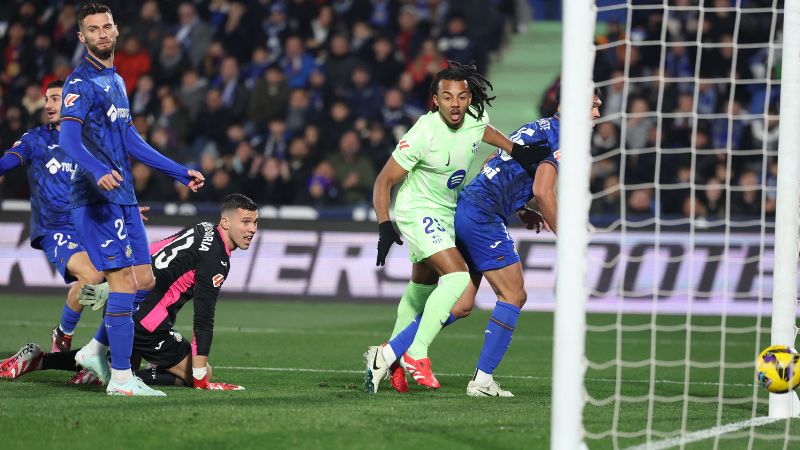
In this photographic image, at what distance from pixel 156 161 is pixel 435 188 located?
183 cm

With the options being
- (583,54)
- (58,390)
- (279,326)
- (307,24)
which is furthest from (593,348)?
(307,24)

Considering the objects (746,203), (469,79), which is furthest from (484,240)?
(746,203)

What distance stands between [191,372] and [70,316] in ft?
4.96

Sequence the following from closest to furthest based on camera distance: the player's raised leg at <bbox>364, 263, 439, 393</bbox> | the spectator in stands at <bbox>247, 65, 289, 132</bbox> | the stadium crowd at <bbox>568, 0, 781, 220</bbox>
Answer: the player's raised leg at <bbox>364, 263, 439, 393</bbox>, the stadium crowd at <bbox>568, 0, 781, 220</bbox>, the spectator in stands at <bbox>247, 65, 289, 132</bbox>

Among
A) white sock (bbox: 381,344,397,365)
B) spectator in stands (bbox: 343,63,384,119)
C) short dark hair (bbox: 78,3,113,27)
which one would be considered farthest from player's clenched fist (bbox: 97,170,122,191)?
spectator in stands (bbox: 343,63,384,119)

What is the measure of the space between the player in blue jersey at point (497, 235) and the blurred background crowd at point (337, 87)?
7.35 metres

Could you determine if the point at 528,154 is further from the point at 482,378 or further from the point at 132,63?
the point at 132,63

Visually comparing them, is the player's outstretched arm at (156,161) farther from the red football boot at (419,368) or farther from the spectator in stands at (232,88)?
the spectator in stands at (232,88)

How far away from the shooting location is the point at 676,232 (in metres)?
14.9

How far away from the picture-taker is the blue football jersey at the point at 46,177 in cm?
926

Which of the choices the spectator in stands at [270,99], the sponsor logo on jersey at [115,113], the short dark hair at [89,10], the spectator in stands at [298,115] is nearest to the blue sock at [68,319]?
the sponsor logo on jersey at [115,113]

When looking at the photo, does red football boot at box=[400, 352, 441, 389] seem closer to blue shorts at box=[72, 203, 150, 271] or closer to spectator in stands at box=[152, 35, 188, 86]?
blue shorts at box=[72, 203, 150, 271]

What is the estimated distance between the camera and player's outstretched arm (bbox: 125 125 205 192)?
24.1 ft

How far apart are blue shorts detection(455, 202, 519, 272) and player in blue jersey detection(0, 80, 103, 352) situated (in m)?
2.99
